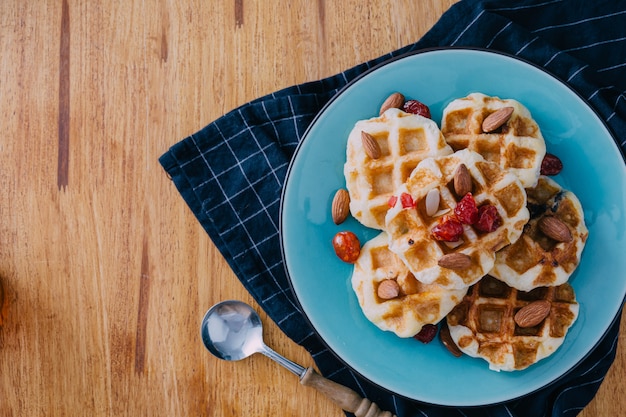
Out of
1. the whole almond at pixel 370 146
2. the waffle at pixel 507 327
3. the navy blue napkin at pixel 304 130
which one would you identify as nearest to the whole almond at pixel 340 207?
the whole almond at pixel 370 146

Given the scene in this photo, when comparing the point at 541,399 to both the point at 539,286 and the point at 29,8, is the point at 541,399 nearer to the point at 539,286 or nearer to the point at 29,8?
the point at 539,286

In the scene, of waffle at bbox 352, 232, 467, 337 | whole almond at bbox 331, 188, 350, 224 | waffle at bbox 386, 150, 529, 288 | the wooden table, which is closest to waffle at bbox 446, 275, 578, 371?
waffle at bbox 352, 232, 467, 337

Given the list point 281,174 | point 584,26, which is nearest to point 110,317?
point 281,174

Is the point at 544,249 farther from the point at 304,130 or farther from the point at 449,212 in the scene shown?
the point at 304,130

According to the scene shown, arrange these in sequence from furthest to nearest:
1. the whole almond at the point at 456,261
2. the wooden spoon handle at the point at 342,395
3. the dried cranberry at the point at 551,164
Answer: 1. the wooden spoon handle at the point at 342,395
2. the dried cranberry at the point at 551,164
3. the whole almond at the point at 456,261

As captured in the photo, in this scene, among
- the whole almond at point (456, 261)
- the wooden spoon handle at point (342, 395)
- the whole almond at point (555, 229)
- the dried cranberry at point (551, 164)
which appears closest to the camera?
the whole almond at point (456, 261)

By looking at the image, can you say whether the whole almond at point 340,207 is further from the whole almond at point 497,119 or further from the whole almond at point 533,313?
the whole almond at point 533,313

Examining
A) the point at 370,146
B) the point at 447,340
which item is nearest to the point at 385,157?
the point at 370,146

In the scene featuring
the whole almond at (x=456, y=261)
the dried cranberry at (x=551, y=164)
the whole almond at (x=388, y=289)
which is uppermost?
the dried cranberry at (x=551, y=164)
